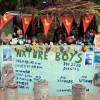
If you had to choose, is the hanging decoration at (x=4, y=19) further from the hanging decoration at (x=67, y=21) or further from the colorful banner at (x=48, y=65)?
the hanging decoration at (x=67, y=21)

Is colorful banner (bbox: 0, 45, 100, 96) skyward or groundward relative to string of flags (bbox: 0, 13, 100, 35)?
groundward

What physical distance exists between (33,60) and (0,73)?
896mm

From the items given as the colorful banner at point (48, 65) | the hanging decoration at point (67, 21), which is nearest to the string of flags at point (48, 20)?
the hanging decoration at point (67, 21)

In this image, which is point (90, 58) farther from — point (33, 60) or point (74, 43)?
point (33, 60)

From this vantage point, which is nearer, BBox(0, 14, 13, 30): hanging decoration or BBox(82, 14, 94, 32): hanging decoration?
BBox(0, 14, 13, 30): hanging decoration

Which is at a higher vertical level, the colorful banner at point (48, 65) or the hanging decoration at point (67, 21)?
the hanging decoration at point (67, 21)

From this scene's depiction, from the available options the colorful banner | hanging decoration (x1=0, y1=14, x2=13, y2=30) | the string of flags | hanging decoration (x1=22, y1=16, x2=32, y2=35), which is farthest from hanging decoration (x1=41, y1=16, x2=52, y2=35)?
hanging decoration (x1=0, y1=14, x2=13, y2=30)

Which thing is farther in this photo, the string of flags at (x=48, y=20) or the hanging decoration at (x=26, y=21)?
the hanging decoration at (x=26, y=21)

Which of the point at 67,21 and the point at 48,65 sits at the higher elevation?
the point at 67,21

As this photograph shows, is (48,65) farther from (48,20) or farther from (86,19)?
(86,19)

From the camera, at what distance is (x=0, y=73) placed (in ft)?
36.0

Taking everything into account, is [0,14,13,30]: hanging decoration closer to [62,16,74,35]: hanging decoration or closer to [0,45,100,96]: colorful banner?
[0,45,100,96]: colorful banner

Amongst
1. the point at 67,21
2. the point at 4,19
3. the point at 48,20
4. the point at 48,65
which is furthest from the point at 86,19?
the point at 4,19


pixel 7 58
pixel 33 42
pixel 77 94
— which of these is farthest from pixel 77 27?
pixel 77 94
